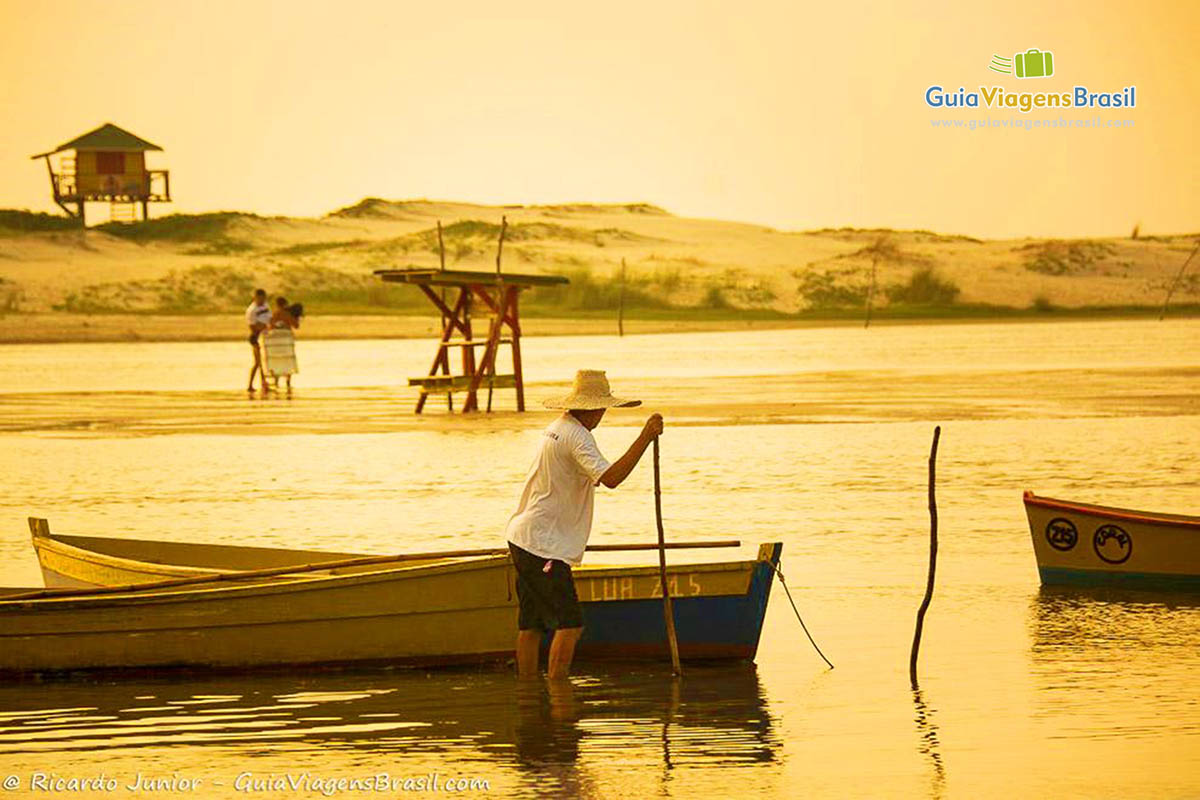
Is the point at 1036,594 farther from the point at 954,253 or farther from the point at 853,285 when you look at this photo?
the point at 954,253

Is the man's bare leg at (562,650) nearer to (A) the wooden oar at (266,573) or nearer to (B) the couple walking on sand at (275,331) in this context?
(A) the wooden oar at (266,573)

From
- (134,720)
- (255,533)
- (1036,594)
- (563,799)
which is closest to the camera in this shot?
(563,799)

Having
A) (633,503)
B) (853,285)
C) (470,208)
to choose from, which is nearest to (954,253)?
(853,285)

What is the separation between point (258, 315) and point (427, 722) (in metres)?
26.5

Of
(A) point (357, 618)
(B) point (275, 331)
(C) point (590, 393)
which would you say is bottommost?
(A) point (357, 618)

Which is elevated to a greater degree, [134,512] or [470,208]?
[470,208]

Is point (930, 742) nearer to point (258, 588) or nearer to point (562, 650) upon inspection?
point (562, 650)

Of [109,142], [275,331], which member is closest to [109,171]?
[109,142]

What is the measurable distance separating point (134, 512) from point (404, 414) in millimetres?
13048

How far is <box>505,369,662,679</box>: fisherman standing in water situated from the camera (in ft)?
35.0

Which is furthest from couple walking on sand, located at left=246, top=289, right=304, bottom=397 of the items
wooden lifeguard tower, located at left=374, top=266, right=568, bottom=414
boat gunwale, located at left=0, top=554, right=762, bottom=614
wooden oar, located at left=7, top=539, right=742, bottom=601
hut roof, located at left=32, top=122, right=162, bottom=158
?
hut roof, located at left=32, top=122, right=162, bottom=158

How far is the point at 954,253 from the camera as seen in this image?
136000 mm

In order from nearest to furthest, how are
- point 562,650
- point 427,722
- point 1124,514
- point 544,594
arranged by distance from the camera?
point 427,722, point 544,594, point 562,650, point 1124,514

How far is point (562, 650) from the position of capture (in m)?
11.3
